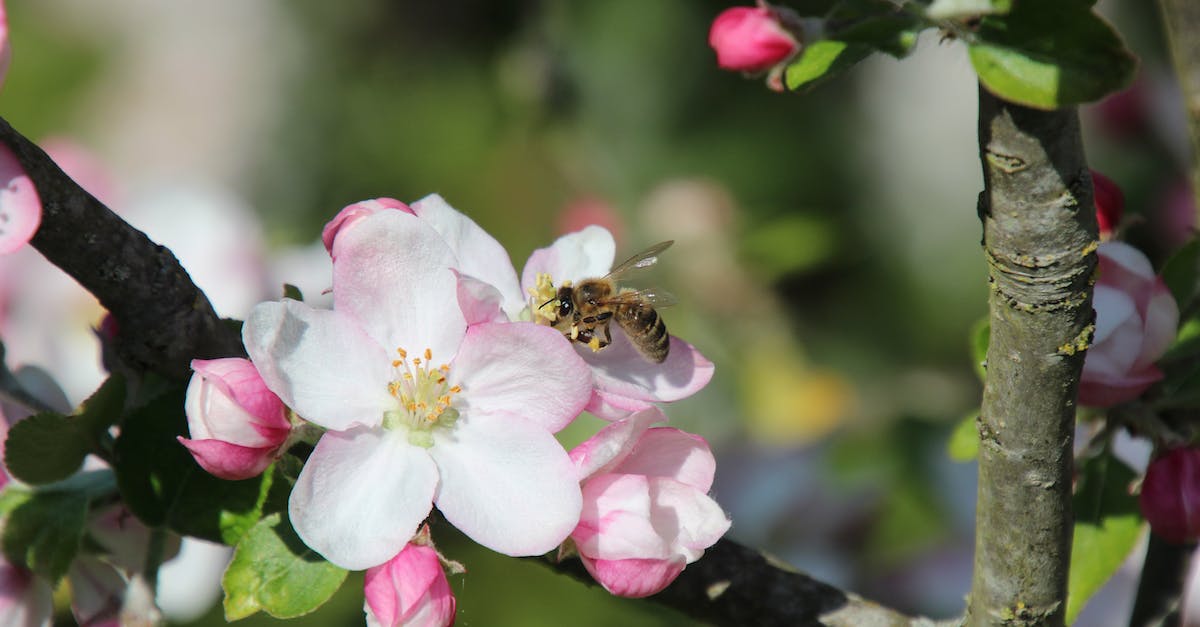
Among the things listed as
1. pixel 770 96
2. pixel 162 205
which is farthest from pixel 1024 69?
pixel 770 96

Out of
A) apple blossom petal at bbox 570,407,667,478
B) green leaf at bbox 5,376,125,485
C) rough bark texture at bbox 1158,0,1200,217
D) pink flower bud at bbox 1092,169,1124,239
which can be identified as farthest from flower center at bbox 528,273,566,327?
rough bark texture at bbox 1158,0,1200,217

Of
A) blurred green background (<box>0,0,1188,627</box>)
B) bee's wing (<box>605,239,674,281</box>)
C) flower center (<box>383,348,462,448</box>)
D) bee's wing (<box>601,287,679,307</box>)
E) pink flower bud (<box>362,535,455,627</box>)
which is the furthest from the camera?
blurred green background (<box>0,0,1188,627</box>)

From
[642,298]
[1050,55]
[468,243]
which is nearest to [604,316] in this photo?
[642,298]

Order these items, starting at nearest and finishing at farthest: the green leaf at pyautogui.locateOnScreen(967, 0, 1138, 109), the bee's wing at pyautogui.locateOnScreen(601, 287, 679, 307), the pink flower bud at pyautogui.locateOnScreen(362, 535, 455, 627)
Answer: the green leaf at pyautogui.locateOnScreen(967, 0, 1138, 109), the pink flower bud at pyautogui.locateOnScreen(362, 535, 455, 627), the bee's wing at pyautogui.locateOnScreen(601, 287, 679, 307)

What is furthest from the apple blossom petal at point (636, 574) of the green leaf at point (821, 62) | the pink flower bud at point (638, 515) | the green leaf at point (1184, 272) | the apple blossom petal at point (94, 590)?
the green leaf at point (1184, 272)

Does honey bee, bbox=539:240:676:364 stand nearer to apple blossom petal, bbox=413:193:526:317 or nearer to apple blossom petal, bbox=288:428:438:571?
apple blossom petal, bbox=413:193:526:317

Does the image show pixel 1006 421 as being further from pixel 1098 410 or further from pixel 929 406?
pixel 929 406
